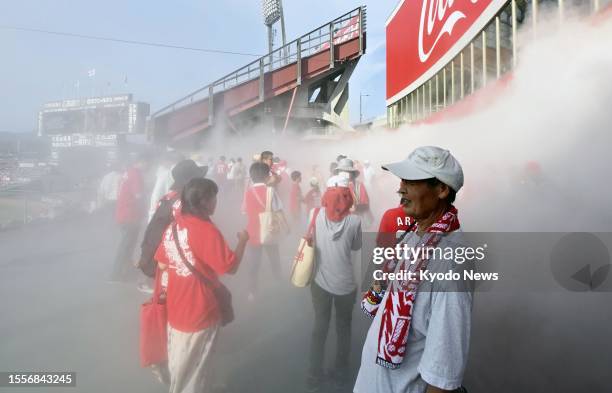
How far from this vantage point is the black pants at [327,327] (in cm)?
285

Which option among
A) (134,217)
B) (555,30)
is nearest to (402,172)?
(555,30)

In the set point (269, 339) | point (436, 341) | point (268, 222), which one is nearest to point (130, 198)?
point (268, 222)

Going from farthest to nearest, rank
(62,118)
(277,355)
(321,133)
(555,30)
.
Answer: (62,118) < (321,133) < (555,30) < (277,355)

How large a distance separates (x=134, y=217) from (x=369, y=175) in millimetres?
5523

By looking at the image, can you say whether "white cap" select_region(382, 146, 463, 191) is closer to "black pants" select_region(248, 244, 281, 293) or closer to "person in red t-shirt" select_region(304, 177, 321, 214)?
"black pants" select_region(248, 244, 281, 293)

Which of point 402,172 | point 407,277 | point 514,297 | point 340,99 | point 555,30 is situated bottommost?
point 514,297

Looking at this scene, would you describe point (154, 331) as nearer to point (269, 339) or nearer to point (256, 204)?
point (269, 339)

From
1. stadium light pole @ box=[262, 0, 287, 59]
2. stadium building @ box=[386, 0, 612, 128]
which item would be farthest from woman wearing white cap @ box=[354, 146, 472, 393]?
stadium light pole @ box=[262, 0, 287, 59]

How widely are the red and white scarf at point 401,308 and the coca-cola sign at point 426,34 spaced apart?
5418 mm

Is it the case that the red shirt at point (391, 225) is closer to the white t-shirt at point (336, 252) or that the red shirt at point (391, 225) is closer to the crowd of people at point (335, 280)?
the crowd of people at point (335, 280)

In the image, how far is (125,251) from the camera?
4957 mm

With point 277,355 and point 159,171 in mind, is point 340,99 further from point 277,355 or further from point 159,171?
point 277,355

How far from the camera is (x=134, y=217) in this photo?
4914mm

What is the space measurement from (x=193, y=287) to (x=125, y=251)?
325 centimetres
